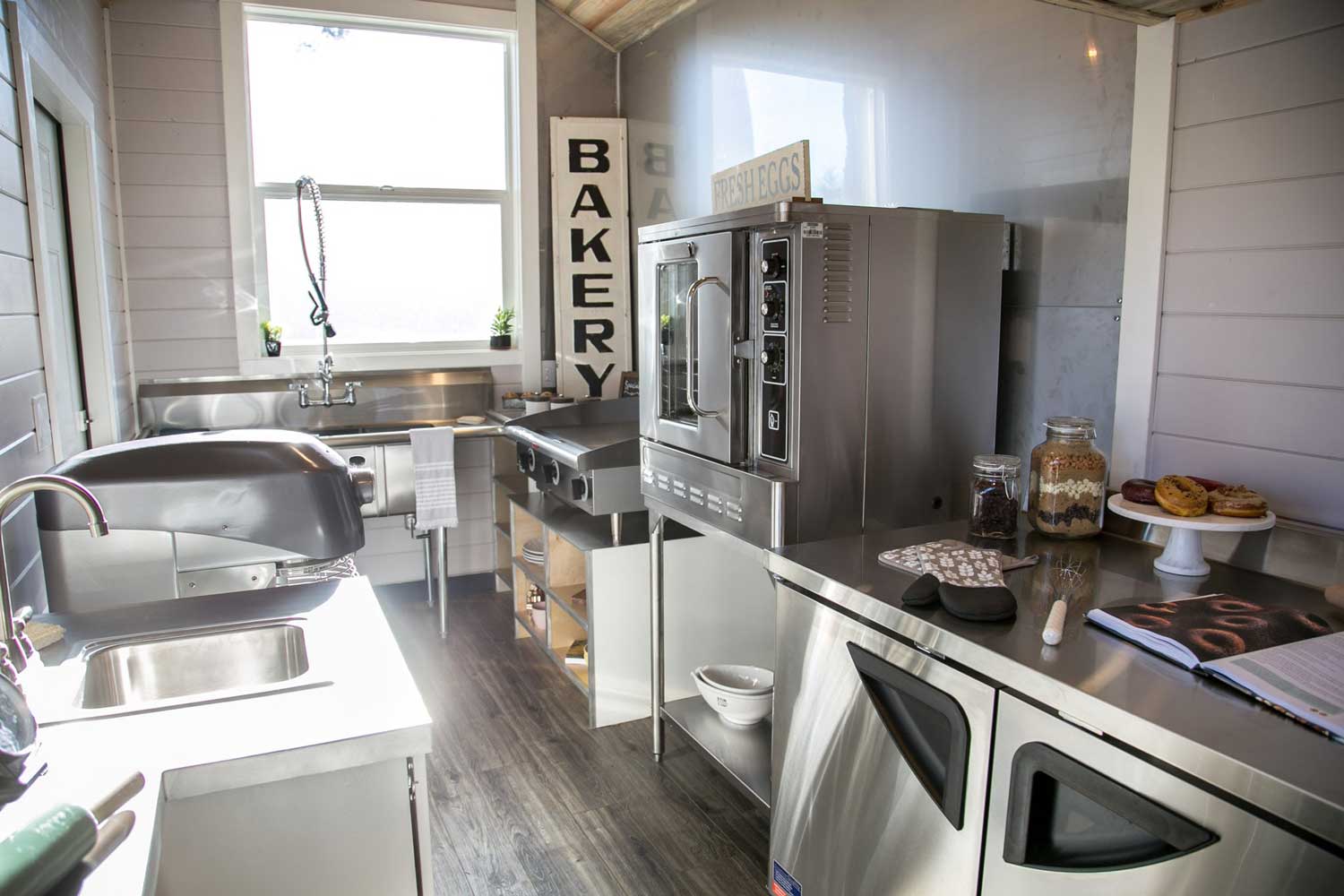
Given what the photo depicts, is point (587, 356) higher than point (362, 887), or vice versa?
point (587, 356)

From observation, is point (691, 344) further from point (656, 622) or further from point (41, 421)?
point (41, 421)

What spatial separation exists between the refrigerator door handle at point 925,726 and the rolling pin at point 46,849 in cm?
115

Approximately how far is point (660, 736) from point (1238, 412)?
182 centimetres

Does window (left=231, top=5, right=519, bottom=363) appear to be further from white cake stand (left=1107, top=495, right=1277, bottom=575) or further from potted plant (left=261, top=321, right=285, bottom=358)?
white cake stand (left=1107, top=495, right=1277, bottom=575)

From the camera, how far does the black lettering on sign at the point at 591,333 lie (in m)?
4.59

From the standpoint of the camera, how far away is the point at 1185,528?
170 centimetres

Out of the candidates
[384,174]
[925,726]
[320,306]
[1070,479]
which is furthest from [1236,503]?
[384,174]

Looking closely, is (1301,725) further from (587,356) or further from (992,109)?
(587,356)

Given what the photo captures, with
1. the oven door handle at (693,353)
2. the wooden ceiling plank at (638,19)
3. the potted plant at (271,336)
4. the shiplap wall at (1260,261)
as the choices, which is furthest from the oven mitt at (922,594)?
the potted plant at (271,336)

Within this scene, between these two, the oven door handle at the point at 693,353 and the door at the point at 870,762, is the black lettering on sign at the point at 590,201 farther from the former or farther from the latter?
the door at the point at 870,762

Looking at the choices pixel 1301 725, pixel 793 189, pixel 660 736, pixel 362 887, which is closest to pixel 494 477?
pixel 660 736

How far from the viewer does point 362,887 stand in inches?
50.1

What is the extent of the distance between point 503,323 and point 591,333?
433 mm

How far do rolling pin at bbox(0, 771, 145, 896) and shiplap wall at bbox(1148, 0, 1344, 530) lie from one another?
190 cm
